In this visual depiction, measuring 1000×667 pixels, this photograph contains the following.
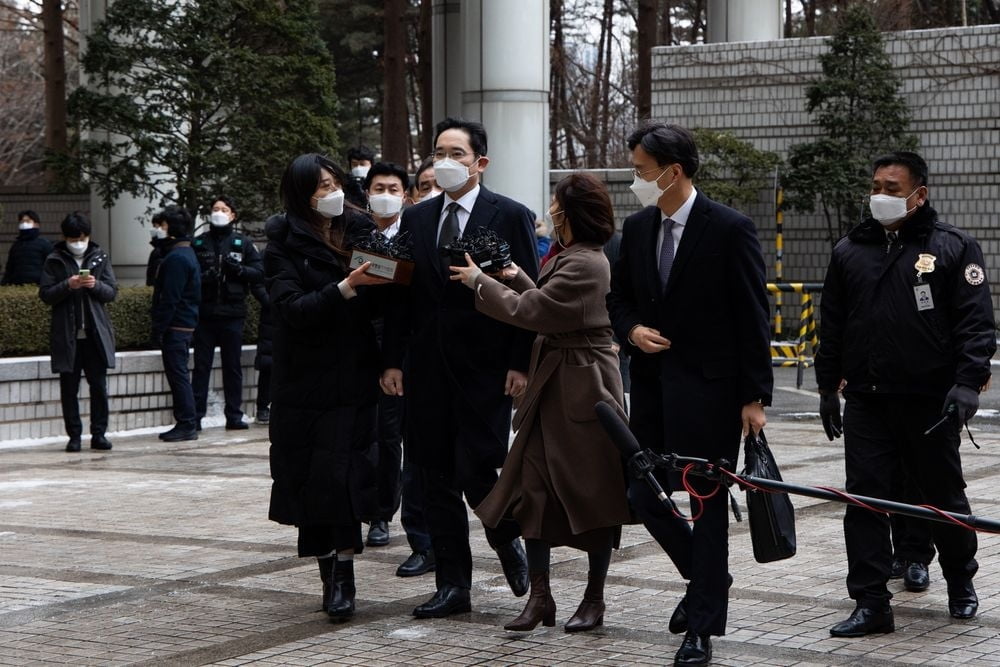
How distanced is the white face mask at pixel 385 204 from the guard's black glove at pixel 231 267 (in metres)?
5.98

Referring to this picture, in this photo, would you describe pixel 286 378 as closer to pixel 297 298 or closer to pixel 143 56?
pixel 297 298

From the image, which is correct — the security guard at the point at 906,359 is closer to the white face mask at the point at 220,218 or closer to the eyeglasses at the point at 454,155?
the eyeglasses at the point at 454,155

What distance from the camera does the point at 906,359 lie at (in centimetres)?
640

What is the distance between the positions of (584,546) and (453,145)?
1.72 m

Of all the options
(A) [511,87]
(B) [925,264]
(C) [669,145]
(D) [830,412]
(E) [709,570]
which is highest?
(A) [511,87]

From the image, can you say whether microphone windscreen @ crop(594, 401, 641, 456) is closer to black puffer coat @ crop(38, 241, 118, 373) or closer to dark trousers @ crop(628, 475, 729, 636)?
dark trousers @ crop(628, 475, 729, 636)

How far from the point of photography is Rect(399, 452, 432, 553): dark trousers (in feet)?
25.1

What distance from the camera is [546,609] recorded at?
20.6 ft

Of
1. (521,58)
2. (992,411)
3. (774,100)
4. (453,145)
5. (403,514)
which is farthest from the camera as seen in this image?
(774,100)

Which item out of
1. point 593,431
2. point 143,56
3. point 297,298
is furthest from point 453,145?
point 143,56

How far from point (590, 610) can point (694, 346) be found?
1190 millimetres

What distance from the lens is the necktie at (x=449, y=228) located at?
6.63m

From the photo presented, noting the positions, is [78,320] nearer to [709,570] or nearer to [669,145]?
[669,145]

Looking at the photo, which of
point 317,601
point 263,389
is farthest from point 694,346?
point 263,389
